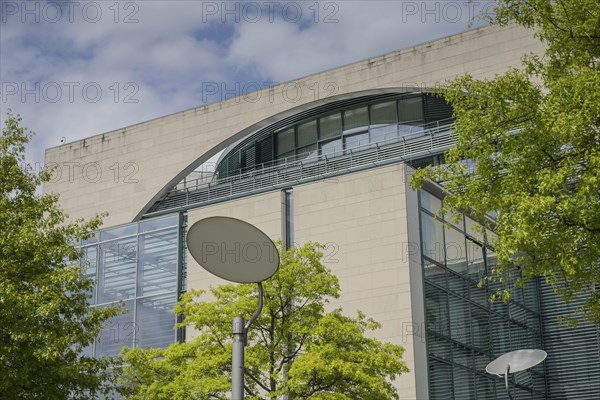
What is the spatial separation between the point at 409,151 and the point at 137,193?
11.4 meters

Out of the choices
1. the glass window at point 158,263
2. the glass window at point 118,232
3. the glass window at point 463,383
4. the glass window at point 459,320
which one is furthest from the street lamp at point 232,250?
the glass window at point 118,232

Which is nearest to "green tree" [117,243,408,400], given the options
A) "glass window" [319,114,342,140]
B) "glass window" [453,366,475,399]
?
"glass window" [453,366,475,399]

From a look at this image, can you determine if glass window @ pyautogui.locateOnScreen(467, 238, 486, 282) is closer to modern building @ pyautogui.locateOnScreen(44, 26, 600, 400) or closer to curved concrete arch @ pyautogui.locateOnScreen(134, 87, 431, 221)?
modern building @ pyautogui.locateOnScreen(44, 26, 600, 400)

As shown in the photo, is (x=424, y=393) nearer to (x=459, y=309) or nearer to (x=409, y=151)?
(x=459, y=309)

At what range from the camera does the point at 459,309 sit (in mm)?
29812

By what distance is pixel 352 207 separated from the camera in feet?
99.8

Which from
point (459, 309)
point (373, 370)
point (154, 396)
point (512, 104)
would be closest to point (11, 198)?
point (154, 396)

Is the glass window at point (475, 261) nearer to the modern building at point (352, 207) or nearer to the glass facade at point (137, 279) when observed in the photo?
the modern building at point (352, 207)

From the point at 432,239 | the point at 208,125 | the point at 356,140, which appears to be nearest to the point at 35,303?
the point at 432,239

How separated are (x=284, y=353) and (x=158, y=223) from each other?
49.6 ft

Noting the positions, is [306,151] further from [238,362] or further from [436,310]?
[238,362]

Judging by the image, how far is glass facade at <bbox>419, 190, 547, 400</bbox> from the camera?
28469 mm

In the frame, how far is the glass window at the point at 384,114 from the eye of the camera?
1425 inches

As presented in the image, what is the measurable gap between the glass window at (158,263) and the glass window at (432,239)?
9.39 metres
